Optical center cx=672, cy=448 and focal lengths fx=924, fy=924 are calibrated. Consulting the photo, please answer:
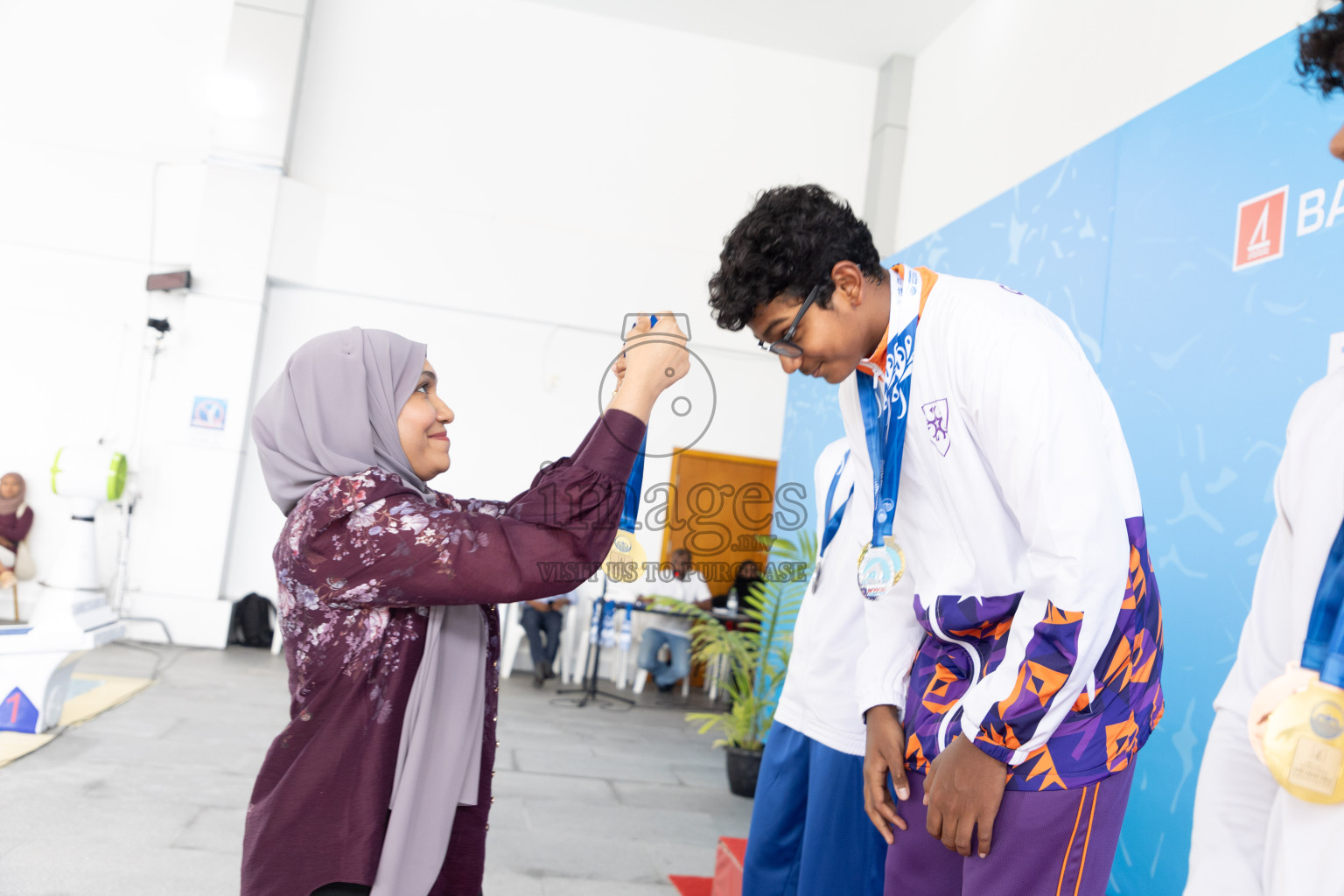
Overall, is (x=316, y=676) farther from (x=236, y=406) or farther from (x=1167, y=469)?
(x=236, y=406)

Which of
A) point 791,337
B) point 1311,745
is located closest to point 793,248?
point 791,337

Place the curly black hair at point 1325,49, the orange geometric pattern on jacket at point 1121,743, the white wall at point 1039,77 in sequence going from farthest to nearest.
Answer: the white wall at point 1039,77 → the orange geometric pattern on jacket at point 1121,743 → the curly black hair at point 1325,49


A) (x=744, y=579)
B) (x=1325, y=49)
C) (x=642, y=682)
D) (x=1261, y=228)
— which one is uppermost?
(x=1261, y=228)

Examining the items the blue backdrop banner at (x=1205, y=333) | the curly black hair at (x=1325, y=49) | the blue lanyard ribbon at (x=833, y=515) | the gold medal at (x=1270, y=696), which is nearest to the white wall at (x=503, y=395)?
the blue backdrop banner at (x=1205, y=333)

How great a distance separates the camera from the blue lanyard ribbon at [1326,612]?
0.70 meters

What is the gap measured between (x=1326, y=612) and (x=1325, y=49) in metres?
0.50

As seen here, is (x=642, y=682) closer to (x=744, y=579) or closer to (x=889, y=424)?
(x=744, y=579)

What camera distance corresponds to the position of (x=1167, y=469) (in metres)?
2.79

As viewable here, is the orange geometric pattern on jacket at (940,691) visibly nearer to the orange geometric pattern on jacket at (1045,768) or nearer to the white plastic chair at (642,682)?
the orange geometric pattern on jacket at (1045,768)

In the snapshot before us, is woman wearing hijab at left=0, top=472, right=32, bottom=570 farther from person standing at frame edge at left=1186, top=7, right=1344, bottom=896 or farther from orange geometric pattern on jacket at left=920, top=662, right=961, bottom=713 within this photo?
person standing at frame edge at left=1186, top=7, right=1344, bottom=896

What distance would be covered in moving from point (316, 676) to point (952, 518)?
85cm

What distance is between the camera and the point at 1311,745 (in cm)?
67

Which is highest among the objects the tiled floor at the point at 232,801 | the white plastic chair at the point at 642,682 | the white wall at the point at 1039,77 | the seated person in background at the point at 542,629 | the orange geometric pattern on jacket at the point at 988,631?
the white wall at the point at 1039,77

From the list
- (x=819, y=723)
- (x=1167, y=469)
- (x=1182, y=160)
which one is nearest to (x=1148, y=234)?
(x=1182, y=160)
